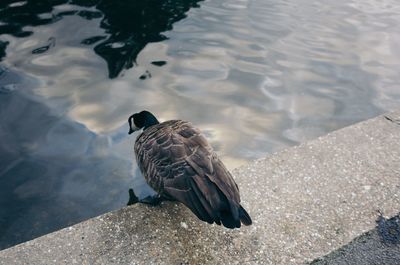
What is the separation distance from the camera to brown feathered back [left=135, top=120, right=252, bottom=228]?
9.80 feet

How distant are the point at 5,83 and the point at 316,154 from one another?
4548 mm

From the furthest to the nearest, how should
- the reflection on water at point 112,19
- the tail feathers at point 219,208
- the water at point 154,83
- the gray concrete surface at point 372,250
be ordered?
the reflection on water at point 112,19
the water at point 154,83
the gray concrete surface at point 372,250
the tail feathers at point 219,208

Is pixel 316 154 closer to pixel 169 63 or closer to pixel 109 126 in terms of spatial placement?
pixel 109 126

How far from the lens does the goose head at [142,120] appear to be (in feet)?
16.0

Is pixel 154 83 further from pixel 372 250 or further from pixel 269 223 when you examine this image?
pixel 372 250

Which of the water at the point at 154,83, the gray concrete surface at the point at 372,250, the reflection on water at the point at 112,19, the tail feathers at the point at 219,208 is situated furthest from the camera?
the reflection on water at the point at 112,19

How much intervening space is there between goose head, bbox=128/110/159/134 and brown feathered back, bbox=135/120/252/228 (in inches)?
35.2

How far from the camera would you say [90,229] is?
3312 mm

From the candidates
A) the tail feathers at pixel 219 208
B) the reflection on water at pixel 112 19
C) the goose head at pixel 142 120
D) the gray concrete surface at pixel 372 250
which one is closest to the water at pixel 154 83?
the reflection on water at pixel 112 19

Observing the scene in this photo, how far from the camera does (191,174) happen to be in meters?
3.24

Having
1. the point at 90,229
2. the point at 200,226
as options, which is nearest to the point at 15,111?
the point at 90,229

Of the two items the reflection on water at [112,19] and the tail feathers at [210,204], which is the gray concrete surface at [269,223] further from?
the reflection on water at [112,19]

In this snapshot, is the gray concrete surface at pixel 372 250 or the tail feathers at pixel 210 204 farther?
the gray concrete surface at pixel 372 250

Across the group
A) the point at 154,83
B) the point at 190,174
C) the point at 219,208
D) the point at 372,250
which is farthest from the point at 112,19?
the point at 372,250
